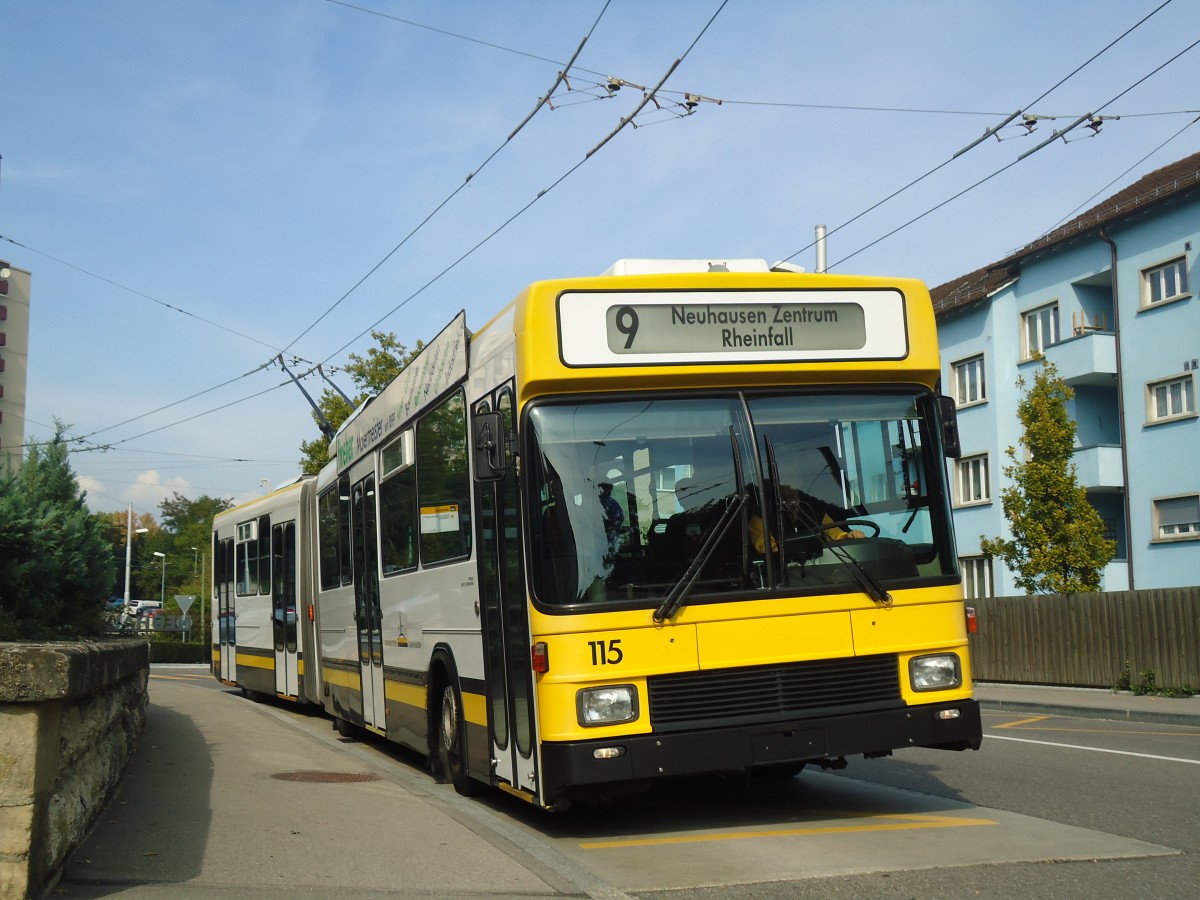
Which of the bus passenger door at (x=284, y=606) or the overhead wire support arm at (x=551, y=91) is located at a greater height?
the overhead wire support arm at (x=551, y=91)

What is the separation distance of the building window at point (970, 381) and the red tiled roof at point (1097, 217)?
1.64 metres

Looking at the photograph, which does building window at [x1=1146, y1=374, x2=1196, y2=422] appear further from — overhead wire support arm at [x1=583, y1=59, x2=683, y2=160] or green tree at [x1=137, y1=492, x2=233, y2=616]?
green tree at [x1=137, y1=492, x2=233, y2=616]

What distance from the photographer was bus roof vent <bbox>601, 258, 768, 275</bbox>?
8258mm

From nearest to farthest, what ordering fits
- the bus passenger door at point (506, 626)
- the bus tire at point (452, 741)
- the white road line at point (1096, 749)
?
the bus passenger door at point (506, 626) < the bus tire at point (452, 741) < the white road line at point (1096, 749)

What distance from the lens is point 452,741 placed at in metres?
9.80

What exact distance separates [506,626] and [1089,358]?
2784 centimetres

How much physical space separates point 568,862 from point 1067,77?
39.9ft

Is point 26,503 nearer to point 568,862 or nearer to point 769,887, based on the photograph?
point 568,862

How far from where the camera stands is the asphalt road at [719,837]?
242 inches

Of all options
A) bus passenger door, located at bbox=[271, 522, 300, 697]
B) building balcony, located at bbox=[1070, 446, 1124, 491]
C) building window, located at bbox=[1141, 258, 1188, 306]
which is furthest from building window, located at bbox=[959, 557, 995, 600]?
bus passenger door, located at bbox=[271, 522, 300, 697]

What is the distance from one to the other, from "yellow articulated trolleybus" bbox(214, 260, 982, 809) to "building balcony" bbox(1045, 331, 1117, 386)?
26.0 m

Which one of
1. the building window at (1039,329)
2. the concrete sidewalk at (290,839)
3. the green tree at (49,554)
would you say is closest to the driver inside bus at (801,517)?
the concrete sidewalk at (290,839)

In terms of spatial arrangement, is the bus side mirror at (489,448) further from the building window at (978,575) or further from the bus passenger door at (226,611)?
the building window at (978,575)

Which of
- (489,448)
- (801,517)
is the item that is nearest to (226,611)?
(489,448)
